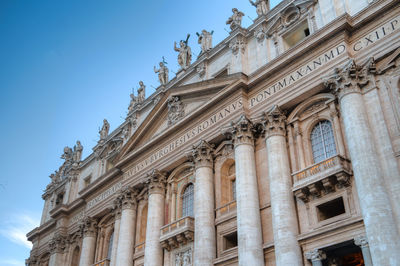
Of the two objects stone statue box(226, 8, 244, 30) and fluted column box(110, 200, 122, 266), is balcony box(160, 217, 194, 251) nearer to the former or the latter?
fluted column box(110, 200, 122, 266)

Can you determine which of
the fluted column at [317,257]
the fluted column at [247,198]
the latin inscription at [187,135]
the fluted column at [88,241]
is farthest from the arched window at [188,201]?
the fluted column at [88,241]

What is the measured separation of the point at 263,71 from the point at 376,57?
20.9 ft

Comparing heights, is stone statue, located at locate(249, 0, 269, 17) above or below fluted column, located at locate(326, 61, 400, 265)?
above

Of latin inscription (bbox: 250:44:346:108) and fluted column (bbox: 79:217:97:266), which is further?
fluted column (bbox: 79:217:97:266)

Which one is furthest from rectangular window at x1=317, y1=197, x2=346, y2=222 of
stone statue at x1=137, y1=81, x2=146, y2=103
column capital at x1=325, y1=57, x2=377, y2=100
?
stone statue at x1=137, y1=81, x2=146, y2=103

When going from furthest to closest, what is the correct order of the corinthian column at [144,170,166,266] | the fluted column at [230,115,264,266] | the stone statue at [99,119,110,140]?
the stone statue at [99,119,110,140]
the corinthian column at [144,170,166,266]
the fluted column at [230,115,264,266]

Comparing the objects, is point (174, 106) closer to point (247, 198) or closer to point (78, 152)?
point (247, 198)

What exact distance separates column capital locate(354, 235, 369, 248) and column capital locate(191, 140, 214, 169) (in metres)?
10.5

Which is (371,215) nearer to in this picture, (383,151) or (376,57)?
(383,151)

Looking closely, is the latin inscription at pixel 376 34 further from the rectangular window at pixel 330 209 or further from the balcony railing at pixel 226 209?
the balcony railing at pixel 226 209

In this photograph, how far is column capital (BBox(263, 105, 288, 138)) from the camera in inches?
941

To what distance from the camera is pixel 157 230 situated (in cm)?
2828

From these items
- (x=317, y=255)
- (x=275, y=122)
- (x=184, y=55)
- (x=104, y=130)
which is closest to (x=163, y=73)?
(x=184, y=55)

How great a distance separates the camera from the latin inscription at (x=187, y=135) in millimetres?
26767
